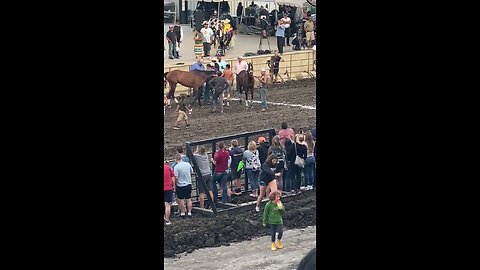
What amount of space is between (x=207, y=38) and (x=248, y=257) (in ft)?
10.5

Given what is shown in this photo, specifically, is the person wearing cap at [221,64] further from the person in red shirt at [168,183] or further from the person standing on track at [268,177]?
the person in red shirt at [168,183]

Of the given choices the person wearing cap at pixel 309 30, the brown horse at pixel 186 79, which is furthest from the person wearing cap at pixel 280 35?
the brown horse at pixel 186 79

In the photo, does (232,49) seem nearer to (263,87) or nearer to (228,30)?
(228,30)

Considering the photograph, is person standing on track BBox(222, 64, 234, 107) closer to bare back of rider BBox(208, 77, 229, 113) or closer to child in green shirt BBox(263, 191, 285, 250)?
bare back of rider BBox(208, 77, 229, 113)

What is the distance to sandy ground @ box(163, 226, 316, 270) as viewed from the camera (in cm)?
1084

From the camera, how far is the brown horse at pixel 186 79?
40.7 ft

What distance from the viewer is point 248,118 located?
1299 centimetres

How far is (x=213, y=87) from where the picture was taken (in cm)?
1270

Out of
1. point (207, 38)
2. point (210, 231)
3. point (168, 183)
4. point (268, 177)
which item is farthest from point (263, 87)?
point (168, 183)

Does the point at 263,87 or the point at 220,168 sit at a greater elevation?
the point at 263,87

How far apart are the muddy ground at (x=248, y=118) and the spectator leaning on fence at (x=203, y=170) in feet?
1.61
